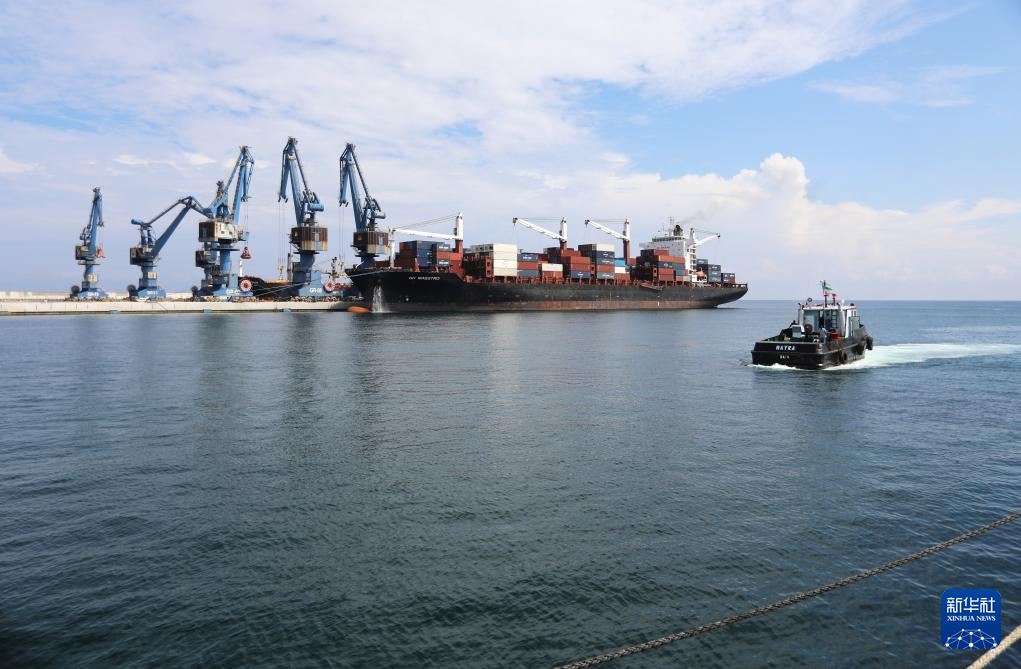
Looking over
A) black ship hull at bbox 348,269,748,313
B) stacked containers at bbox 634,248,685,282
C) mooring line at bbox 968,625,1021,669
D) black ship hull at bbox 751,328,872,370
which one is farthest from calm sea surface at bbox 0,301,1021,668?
stacked containers at bbox 634,248,685,282

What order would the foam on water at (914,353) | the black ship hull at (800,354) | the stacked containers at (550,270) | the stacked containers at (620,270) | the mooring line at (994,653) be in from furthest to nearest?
the stacked containers at (620,270) < the stacked containers at (550,270) < the foam on water at (914,353) < the black ship hull at (800,354) < the mooring line at (994,653)

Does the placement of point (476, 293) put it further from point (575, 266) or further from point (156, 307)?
point (156, 307)

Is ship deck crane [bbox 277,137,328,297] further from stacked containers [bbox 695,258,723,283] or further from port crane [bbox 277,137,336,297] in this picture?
stacked containers [bbox 695,258,723,283]

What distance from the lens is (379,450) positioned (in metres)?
21.7

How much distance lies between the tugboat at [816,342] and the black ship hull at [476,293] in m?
72.9

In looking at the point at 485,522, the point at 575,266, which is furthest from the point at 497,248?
the point at 485,522

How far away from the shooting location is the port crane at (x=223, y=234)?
129250 millimetres

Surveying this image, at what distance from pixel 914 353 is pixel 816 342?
2222 cm

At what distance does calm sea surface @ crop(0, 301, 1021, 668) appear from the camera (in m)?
10.1

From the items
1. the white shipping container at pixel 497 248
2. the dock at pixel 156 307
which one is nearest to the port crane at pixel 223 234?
the dock at pixel 156 307

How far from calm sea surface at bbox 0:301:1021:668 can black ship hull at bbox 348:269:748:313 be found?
79.4 m

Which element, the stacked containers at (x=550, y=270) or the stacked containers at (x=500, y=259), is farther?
the stacked containers at (x=550, y=270)

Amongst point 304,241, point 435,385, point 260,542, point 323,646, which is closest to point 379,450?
point 260,542

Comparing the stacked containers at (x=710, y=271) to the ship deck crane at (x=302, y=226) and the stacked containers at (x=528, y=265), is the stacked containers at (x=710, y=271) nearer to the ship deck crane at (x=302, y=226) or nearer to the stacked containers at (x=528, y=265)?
the stacked containers at (x=528, y=265)
